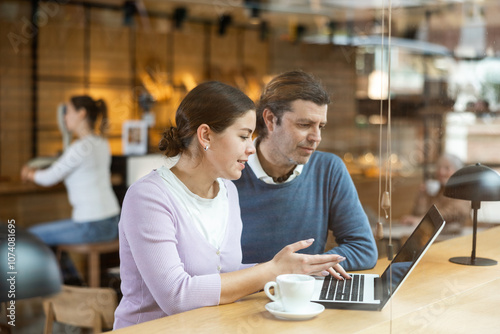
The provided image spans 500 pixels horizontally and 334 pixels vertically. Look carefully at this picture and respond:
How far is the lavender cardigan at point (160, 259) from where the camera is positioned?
1.03 meters

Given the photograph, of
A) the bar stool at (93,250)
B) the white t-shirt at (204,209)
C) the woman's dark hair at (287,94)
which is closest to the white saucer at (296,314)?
the white t-shirt at (204,209)

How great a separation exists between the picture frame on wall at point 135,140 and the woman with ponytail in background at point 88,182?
0.50 metres

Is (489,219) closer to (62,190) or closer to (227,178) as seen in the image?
(227,178)

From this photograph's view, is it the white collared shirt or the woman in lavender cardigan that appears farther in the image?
the white collared shirt

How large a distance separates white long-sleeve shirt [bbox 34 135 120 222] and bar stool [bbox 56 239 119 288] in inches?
5.1

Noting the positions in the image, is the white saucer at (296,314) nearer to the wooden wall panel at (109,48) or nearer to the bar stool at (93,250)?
the bar stool at (93,250)

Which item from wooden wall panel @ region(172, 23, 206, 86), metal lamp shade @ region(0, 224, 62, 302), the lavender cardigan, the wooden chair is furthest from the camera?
wooden wall panel @ region(172, 23, 206, 86)

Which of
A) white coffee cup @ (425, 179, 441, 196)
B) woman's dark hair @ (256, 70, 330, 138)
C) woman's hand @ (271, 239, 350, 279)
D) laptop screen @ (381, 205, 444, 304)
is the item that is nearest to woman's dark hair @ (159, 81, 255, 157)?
woman's dark hair @ (256, 70, 330, 138)

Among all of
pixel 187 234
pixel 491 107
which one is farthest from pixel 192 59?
pixel 187 234

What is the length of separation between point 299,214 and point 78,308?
66 cm

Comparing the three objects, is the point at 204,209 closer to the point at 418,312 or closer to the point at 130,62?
the point at 418,312

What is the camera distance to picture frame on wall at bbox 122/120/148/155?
3.51 metres

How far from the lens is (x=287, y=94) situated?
1.27 metres

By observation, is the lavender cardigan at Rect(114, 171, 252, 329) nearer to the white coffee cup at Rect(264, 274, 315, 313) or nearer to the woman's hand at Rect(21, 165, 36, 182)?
the white coffee cup at Rect(264, 274, 315, 313)
